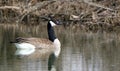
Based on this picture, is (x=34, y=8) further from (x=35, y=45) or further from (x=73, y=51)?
(x=73, y=51)

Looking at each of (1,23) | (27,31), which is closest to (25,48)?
(27,31)

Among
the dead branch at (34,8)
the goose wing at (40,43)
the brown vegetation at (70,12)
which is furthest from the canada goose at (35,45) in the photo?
the dead branch at (34,8)

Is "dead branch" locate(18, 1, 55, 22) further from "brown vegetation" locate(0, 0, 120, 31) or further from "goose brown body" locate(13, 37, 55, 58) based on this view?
"goose brown body" locate(13, 37, 55, 58)

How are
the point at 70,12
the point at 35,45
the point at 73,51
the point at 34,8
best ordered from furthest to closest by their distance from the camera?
the point at 34,8 → the point at 70,12 → the point at 35,45 → the point at 73,51

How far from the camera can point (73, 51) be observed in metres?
14.0

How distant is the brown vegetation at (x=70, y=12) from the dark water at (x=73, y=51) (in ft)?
4.95

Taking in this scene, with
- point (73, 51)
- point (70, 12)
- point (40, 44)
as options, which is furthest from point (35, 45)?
point (70, 12)

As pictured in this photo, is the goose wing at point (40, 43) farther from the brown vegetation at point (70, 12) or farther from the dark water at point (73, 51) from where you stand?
the brown vegetation at point (70, 12)

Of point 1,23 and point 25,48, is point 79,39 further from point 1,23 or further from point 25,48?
point 1,23

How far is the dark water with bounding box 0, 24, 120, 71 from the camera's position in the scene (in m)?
11.3

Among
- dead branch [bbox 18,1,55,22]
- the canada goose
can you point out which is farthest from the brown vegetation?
the canada goose

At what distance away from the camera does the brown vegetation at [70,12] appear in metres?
21.5

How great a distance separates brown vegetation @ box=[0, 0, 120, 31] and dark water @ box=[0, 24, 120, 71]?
59.4 inches

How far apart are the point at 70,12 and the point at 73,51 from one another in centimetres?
863
